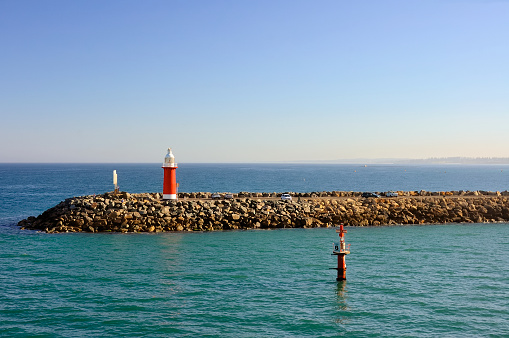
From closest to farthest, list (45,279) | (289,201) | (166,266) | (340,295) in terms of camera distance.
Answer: (340,295) < (45,279) < (166,266) < (289,201)

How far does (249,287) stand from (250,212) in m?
21.2

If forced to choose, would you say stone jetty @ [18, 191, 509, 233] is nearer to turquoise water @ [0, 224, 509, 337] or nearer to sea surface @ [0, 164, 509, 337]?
sea surface @ [0, 164, 509, 337]

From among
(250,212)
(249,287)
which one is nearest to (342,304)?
(249,287)

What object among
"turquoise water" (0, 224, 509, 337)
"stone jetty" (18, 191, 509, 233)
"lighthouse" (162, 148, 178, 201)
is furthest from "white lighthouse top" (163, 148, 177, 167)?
"turquoise water" (0, 224, 509, 337)

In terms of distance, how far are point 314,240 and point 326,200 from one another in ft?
41.4

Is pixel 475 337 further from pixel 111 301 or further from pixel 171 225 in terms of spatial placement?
pixel 171 225

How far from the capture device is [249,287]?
78.4ft

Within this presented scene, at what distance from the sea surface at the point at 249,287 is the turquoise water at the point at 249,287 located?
6 centimetres

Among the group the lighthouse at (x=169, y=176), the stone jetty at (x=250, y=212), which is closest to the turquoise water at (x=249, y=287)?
the stone jetty at (x=250, y=212)

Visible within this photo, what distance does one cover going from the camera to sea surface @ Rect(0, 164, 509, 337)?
741 inches

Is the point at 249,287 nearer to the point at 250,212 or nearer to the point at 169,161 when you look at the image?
the point at 250,212

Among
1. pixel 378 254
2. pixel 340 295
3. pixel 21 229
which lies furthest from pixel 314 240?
pixel 21 229

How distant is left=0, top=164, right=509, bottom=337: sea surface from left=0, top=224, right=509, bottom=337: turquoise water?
0.06 metres

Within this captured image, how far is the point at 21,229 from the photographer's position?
142ft
